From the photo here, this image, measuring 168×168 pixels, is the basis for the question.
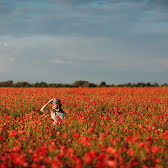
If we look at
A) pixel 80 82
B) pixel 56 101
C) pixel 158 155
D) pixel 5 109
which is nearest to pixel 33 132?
Result: pixel 56 101

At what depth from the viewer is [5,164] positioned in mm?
3363

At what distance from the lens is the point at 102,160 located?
3.19 metres

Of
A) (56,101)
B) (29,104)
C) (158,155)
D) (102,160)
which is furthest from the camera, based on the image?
(29,104)

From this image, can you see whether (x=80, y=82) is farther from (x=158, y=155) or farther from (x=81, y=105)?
(x=158, y=155)

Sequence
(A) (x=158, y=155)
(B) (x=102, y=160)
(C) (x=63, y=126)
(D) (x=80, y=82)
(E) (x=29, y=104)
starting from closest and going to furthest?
1. (B) (x=102, y=160)
2. (A) (x=158, y=155)
3. (C) (x=63, y=126)
4. (E) (x=29, y=104)
5. (D) (x=80, y=82)

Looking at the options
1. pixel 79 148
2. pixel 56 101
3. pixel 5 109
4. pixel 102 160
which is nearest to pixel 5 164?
pixel 102 160

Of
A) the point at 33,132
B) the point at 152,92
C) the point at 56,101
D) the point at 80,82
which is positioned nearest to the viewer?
the point at 33,132

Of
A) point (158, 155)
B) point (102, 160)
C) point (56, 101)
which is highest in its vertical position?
point (56, 101)

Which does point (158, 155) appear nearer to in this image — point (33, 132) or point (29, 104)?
point (33, 132)

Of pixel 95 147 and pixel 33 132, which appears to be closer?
pixel 95 147

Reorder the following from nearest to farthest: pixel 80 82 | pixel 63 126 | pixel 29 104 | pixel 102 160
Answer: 1. pixel 102 160
2. pixel 63 126
3. pixel 29 104
4. pixel 80 82

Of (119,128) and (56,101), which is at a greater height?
(56,101)

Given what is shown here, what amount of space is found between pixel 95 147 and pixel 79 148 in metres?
0.34

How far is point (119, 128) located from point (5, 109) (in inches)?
222
